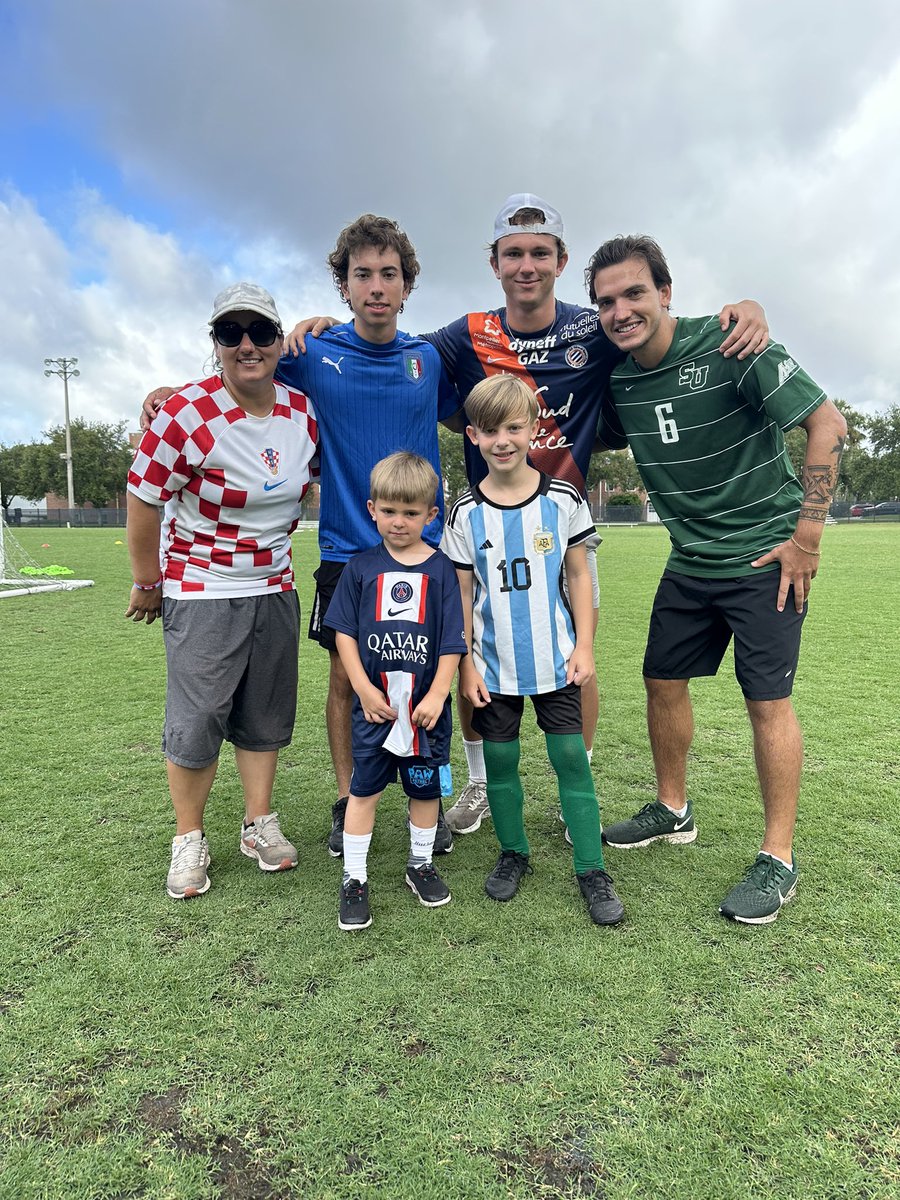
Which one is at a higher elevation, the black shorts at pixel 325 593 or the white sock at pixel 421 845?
the black shorts at pixel 325 593

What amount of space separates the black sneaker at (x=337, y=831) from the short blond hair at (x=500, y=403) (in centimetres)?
180

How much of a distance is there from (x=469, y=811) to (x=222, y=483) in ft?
6.45

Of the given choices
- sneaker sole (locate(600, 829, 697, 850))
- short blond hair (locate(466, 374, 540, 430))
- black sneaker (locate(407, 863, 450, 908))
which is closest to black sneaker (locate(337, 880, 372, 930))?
black sneaker (locate(407, 863, 450, 908))

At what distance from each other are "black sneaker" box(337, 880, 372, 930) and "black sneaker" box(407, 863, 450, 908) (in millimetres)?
220

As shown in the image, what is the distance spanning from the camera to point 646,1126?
1.78 meters

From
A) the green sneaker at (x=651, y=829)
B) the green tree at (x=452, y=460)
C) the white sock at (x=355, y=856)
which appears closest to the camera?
the white sock at (x=355, y=856)

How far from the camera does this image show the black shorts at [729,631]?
2.95 meters

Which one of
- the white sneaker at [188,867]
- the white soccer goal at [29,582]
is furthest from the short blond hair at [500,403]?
the white soccer goal at [29,582]

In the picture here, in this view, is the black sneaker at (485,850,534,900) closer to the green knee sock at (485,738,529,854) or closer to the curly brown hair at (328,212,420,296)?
the green knee sock at (485,738,529,854)

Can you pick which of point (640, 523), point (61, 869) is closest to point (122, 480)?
point (640, 523)

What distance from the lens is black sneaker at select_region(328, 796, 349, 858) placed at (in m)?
3.29

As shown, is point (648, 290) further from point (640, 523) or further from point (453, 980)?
point (640, 523)

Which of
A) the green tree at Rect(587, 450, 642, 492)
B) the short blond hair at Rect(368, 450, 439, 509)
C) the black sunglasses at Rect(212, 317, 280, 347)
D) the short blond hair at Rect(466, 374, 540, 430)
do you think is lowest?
the short blond hair at Rect(368, 450, 439, 509)

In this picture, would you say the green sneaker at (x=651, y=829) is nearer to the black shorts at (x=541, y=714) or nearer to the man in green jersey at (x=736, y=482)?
the man in green jersey at (x=736, y=482)
